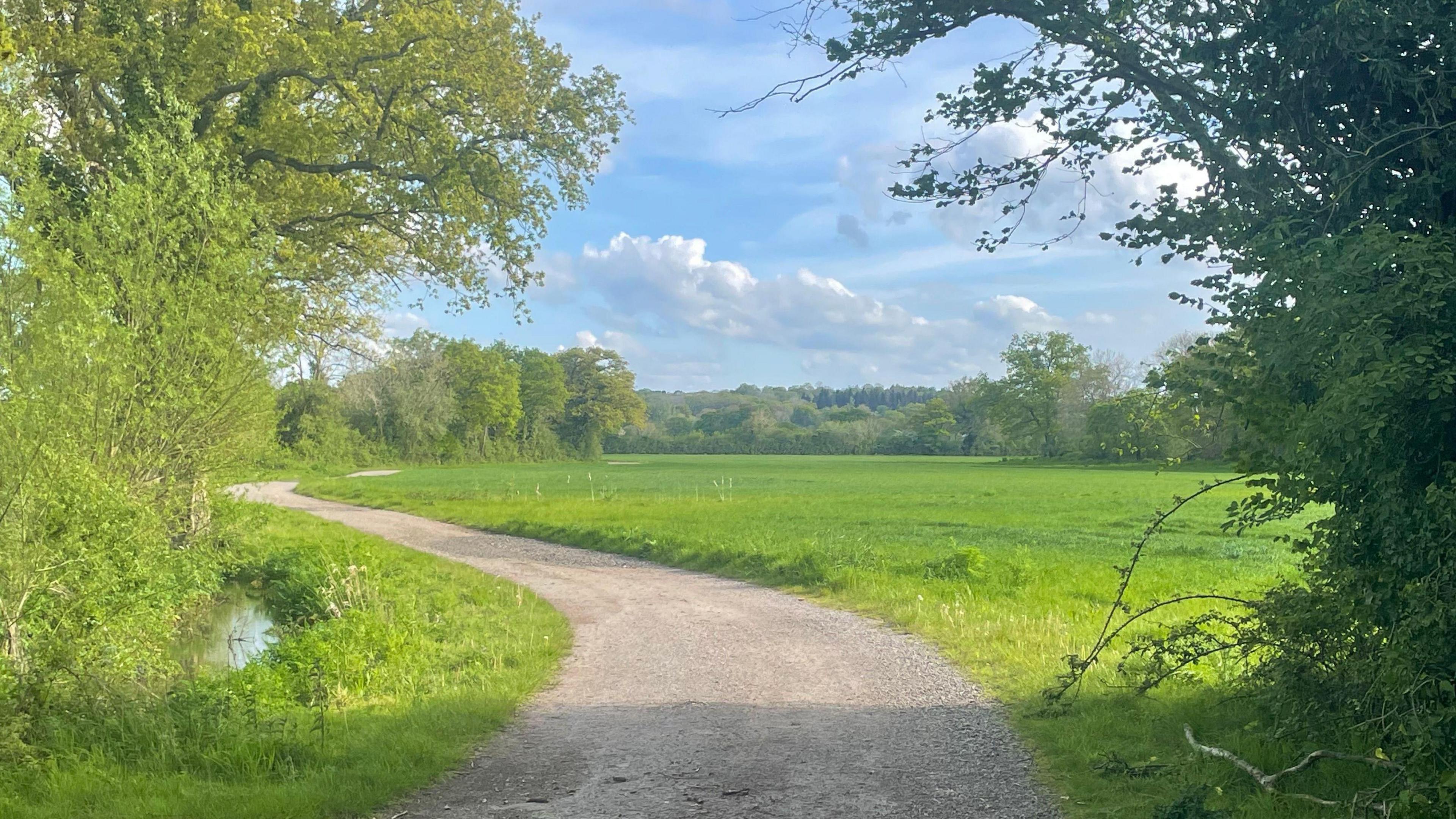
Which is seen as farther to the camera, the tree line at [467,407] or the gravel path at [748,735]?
the tree line at [467,407]

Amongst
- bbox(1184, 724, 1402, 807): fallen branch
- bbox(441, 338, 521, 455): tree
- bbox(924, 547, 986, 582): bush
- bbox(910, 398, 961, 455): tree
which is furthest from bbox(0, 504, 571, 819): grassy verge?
bbox(910, 398, 961, 455): tree

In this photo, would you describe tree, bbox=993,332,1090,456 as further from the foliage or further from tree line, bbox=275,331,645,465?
the foliage

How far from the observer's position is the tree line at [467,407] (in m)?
74.1

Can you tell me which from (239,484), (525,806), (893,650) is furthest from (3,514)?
(893,650)

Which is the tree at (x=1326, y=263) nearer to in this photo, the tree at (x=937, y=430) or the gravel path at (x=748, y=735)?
the gravel path at (x=748, y=735)

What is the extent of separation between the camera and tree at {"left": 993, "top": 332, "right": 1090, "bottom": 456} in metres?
105

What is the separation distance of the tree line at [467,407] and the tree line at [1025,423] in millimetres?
11014

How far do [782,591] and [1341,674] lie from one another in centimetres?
1020

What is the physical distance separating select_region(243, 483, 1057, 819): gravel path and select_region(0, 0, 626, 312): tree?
8804mm

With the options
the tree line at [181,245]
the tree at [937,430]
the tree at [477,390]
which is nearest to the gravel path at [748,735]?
the tree line at [181,245]

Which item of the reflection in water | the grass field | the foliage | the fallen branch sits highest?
the foliage

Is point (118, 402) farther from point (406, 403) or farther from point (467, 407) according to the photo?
point (467, 407)

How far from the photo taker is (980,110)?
7.45m

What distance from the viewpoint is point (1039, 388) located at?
10681 cm
